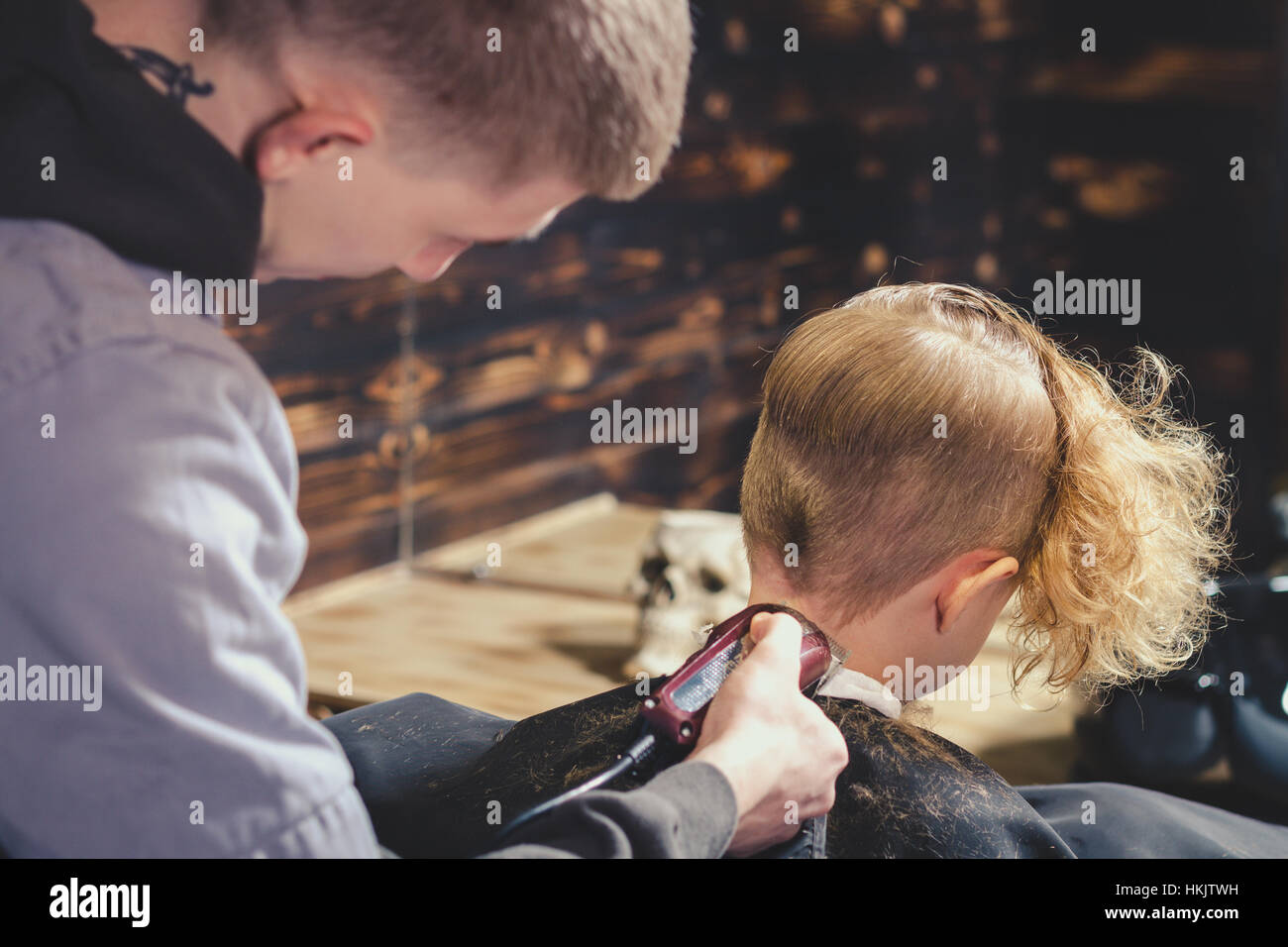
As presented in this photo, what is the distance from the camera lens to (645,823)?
0.59m

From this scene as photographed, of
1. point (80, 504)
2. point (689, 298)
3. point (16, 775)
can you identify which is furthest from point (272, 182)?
point (689, 298)

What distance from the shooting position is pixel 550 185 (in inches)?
23.2

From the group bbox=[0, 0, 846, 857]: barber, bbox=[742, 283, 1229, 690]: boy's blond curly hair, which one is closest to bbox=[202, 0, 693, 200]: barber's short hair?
bbox=[0, 0, 846, 857]: barber

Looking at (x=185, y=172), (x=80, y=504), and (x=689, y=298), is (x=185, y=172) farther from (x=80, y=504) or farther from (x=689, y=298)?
(x=689, y=298)

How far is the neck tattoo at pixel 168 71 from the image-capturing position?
52 cm

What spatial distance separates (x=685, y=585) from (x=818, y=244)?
141cm

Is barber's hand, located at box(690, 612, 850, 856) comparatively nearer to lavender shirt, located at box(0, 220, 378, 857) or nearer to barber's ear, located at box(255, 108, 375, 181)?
lavender shirt, located at box(0, 220, 378, 857)

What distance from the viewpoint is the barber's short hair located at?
0.52 metres

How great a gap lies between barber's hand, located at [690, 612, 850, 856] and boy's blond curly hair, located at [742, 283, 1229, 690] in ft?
0.55
